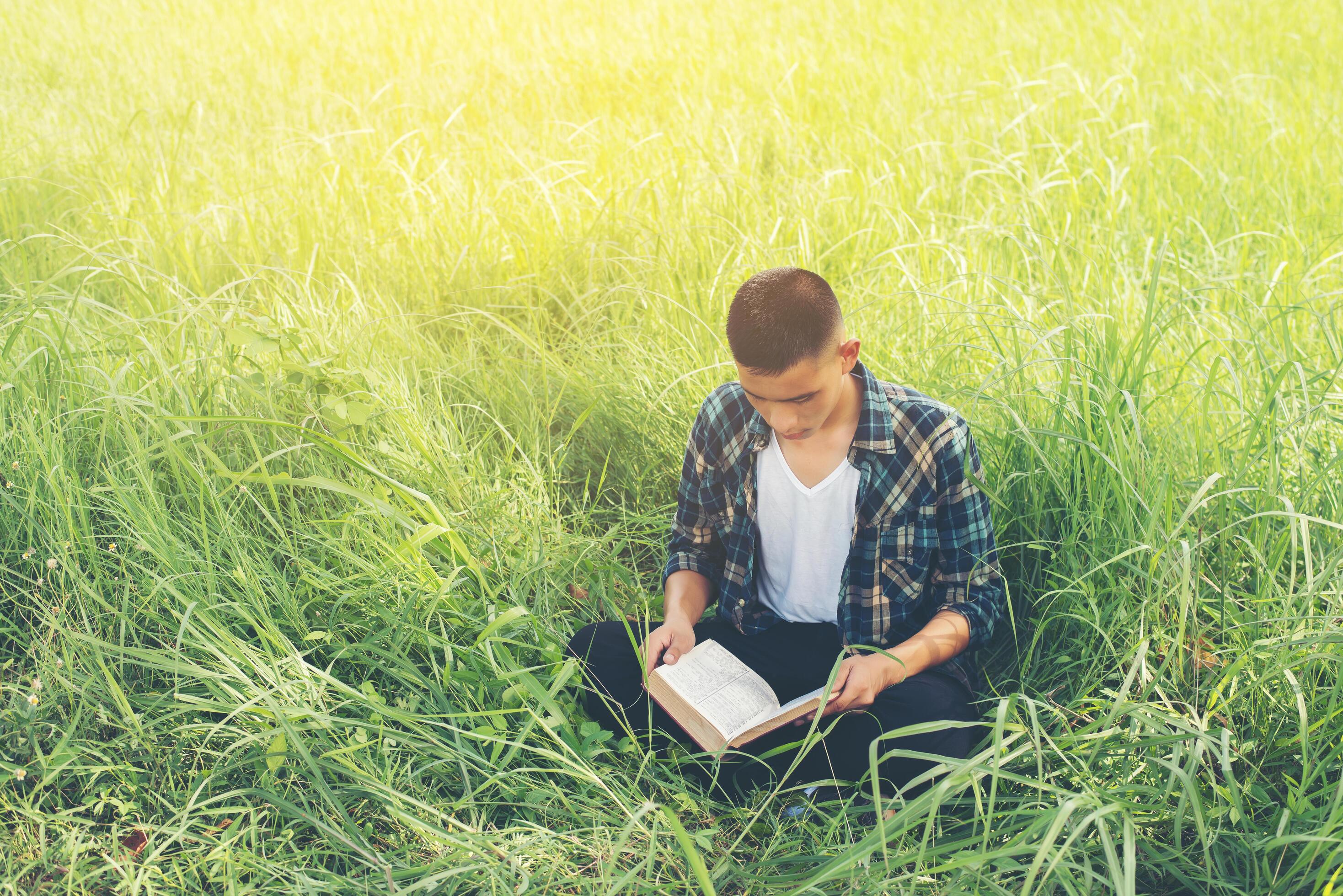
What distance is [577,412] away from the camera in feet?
10.3

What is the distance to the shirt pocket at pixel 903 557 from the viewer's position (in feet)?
6.78

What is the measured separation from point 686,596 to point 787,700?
34 centimetres

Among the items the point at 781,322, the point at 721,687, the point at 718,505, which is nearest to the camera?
the point at 781,322

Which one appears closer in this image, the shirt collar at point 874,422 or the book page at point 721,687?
the book page at point 721,687

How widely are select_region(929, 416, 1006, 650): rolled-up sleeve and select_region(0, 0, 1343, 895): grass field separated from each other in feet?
0.59

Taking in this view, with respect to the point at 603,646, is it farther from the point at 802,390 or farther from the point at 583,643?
the point at 802,390

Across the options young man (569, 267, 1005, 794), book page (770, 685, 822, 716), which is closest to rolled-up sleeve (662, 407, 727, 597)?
young man (569, 267, 1005, 794)

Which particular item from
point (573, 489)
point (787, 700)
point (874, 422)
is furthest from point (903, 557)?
point (573, 489)

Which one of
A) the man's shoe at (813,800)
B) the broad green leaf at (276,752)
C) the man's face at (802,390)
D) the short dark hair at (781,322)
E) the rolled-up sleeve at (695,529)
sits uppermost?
the short dark hair at (781,322)

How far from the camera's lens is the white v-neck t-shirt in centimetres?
210

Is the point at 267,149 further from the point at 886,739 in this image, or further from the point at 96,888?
the point at 886,739

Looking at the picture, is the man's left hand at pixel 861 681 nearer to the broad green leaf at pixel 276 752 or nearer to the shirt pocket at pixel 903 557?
the shirt pocket at pixel 903 557

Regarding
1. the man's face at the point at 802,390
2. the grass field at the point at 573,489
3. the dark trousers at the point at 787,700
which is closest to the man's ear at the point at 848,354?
the man's face at the point at 802,390

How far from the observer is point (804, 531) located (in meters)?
2.15
